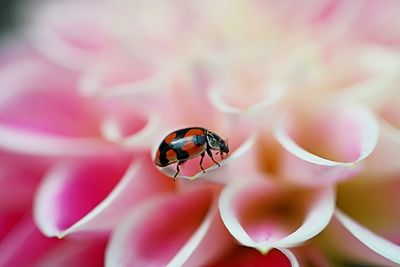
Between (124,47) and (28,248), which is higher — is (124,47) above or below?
above

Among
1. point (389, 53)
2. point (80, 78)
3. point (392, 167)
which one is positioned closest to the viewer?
point (392, 167)

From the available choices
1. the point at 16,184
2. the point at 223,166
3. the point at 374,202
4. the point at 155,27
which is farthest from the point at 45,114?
the point at 374,202

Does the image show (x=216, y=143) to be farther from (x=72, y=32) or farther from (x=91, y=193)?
(x=72, y=32)

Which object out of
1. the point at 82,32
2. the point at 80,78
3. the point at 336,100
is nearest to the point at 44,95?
the point at 80,78

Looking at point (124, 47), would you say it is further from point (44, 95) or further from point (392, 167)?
point (392, 167)

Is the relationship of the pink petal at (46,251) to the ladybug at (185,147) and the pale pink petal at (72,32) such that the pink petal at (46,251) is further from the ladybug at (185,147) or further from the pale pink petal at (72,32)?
the pale pink petal at (72,32)

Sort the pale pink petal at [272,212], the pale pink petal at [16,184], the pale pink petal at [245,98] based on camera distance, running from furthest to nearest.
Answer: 1. the pale pink petal at [16,184]
2. the pale pink petal at [245,98]
3. the pale pink petal at [272,212]

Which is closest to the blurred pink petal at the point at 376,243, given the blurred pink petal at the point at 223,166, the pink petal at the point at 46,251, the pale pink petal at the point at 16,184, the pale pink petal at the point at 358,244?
the pale pink petal at the point at 358,244
